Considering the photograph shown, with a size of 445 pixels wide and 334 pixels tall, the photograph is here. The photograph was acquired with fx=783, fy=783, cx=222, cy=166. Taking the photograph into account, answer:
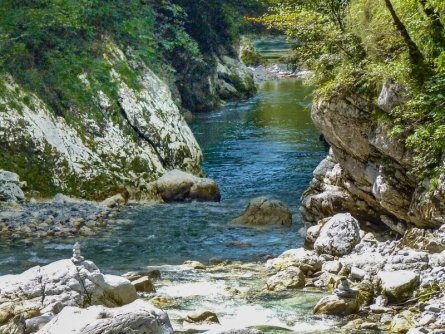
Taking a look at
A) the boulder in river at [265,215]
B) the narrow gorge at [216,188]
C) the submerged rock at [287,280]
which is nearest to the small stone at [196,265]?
the narrow gorge at [216,188]

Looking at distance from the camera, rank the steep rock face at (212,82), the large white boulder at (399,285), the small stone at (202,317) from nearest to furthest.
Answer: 1. the small stone at (202,317)
2. the large white boulder at (399,285)
3. the steep rock face at (212,82)

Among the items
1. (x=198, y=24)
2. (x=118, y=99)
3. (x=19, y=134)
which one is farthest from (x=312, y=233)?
(x=198, y=24)

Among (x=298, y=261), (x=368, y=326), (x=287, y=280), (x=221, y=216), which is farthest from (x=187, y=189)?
(x=368, y=326)

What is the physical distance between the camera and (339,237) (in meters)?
19.2

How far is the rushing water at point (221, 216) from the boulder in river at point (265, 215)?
384mm

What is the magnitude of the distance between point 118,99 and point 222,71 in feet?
95.5

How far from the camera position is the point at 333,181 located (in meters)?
23.3

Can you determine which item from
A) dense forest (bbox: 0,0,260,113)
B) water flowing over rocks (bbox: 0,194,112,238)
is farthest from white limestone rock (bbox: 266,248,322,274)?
dense forest (bbox: 0,0,260,113)

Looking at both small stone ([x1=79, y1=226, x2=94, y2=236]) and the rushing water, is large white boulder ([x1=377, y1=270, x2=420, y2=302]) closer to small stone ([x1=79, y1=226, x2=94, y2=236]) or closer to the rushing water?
the rushing water

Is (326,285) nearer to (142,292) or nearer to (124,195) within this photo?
(142,292)

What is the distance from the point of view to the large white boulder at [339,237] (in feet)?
62.4

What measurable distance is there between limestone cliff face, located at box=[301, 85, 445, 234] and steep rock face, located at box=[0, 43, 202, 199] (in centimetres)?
884

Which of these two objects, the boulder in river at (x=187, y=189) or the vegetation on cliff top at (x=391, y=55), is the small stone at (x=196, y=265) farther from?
the boulder in river at (x=187, y=189)

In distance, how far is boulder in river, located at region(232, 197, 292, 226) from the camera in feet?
80.8
